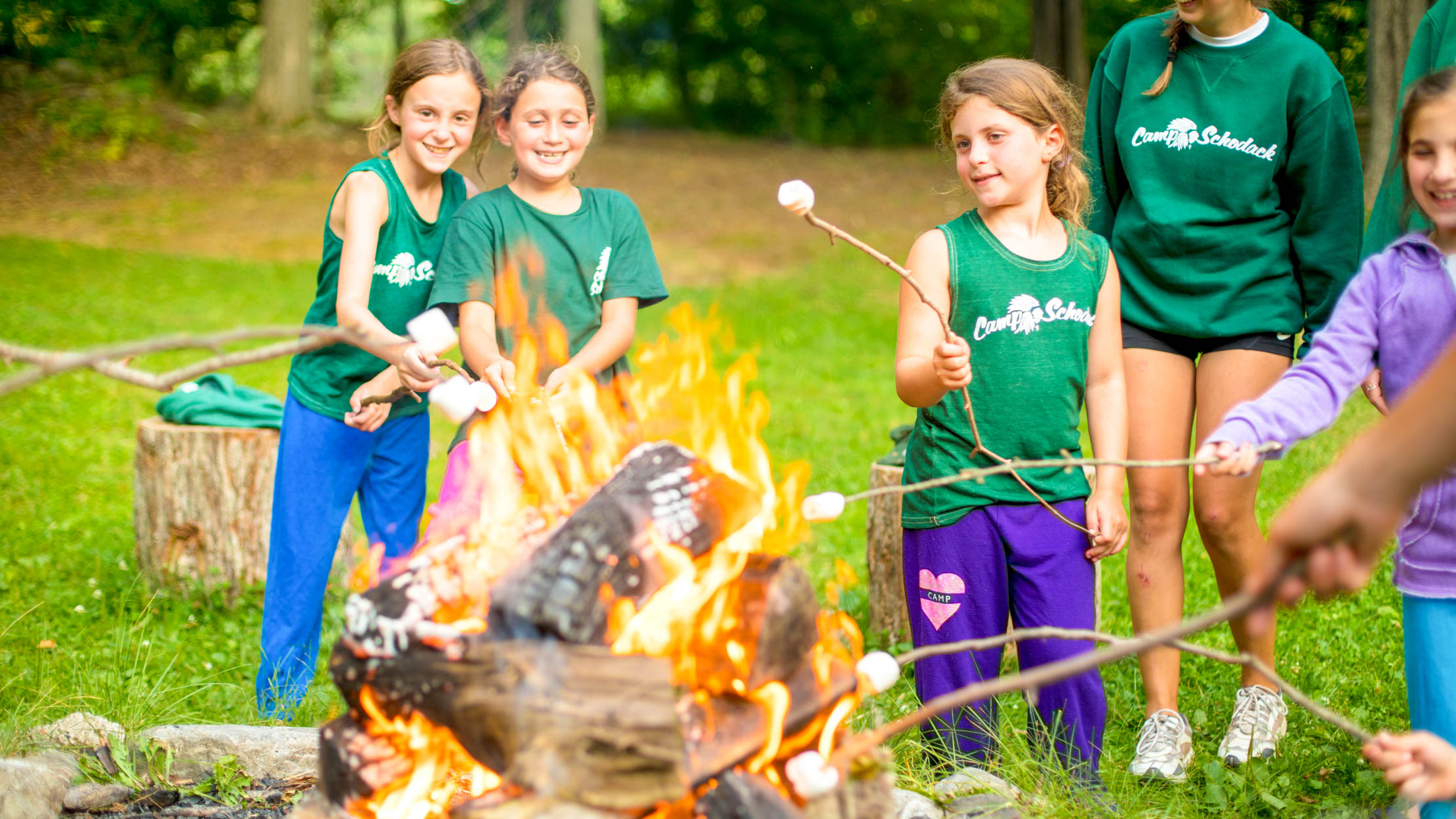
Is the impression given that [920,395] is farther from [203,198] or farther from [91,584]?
[203,198]

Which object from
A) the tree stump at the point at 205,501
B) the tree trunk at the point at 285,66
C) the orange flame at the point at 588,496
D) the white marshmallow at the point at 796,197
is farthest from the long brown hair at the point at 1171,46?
the tree trunk at the point at 285,66

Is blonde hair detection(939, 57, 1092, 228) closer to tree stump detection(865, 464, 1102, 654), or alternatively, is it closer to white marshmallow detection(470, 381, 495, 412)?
tree stump detection(865, 464, 1102, 654)

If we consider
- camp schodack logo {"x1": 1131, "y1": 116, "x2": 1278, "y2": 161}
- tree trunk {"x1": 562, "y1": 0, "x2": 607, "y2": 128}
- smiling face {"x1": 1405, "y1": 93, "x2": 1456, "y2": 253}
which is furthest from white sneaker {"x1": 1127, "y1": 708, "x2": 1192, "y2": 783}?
tree trunk {"x1": 562, "y1": 0, "x2": 607, "y2": 128}

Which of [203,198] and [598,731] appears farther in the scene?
[203,198]

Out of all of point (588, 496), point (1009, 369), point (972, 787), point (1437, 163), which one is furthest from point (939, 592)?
point (1437, 163)

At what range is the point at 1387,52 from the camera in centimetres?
656

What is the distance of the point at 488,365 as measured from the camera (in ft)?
9.65

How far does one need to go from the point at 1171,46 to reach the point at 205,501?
3.81 metres

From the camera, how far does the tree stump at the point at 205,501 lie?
453 centimetres

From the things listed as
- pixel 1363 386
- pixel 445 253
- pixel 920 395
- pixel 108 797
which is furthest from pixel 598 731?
pixel 1363 386

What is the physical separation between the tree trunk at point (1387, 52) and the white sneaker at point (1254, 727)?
4188 millimetres

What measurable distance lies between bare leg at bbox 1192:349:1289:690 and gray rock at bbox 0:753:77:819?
9.28 ft

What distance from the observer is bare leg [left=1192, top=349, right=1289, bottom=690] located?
3096mm

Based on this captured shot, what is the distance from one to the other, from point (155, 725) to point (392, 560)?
3.61 feet
